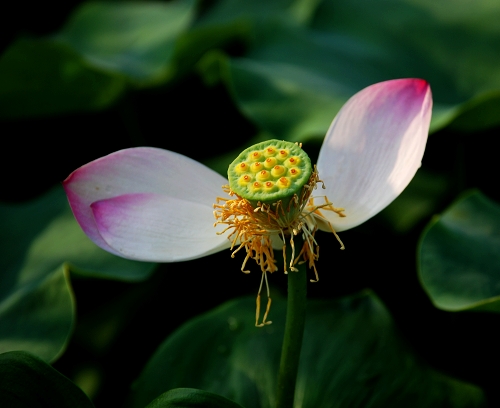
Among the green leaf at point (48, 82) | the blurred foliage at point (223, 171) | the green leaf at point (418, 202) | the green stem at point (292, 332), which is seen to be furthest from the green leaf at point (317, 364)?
the green leaf at point (48, 82)

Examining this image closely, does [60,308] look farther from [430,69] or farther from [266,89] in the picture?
[430,69]

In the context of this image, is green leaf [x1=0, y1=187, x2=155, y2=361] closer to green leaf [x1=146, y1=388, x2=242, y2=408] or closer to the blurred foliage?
the blurred foliage

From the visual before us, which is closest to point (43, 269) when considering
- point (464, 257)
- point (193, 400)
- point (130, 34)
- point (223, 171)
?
point (223, 171)

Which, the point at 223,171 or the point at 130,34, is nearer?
the point at 223,171

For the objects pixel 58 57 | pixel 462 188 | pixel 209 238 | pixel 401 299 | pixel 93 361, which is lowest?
pixel 93 361

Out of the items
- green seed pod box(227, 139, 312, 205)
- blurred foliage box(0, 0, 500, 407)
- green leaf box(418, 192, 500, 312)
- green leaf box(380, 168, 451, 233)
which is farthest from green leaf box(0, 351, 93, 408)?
green leaf box(380, 168, 451, 233)

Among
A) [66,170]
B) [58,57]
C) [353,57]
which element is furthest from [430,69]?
[66,170]

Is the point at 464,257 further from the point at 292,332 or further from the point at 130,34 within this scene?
the point at 130,34
